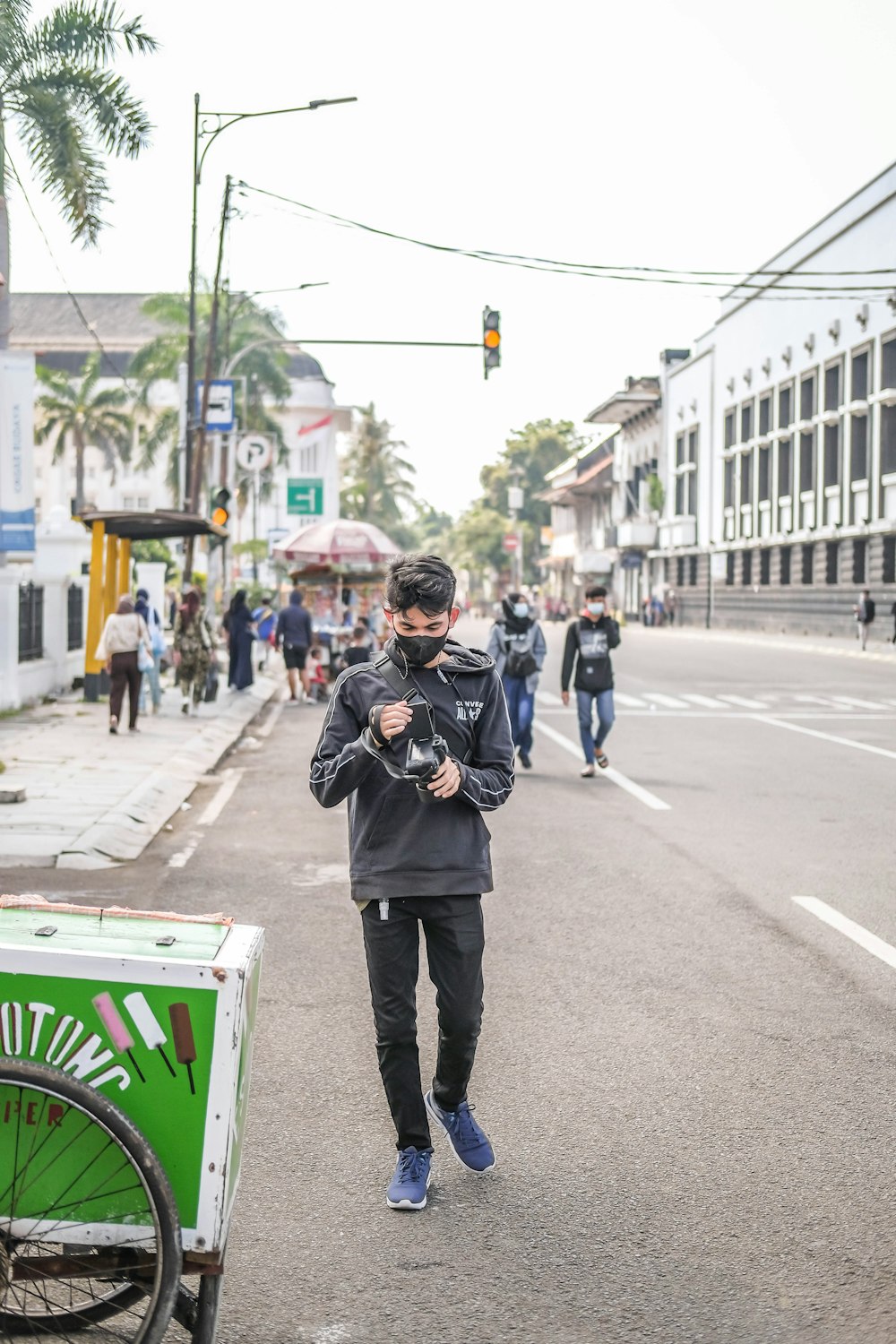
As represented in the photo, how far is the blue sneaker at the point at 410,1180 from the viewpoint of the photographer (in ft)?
14.3

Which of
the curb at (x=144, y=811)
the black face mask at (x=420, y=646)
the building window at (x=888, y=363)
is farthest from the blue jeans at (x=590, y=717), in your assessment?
the building window at (x=888, y=363)

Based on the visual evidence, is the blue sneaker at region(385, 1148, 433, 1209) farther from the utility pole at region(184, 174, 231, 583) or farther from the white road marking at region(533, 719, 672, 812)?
the utility pole at region(184, 174, 231, 583)

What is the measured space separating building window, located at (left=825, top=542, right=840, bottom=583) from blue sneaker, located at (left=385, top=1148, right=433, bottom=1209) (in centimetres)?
5073

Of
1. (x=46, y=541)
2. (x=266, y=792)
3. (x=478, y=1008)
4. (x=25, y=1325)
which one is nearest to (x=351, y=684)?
(x=478, y=1008)

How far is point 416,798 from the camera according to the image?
14.3 feet

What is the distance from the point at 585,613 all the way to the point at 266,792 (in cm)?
332

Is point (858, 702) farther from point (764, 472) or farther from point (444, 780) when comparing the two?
point (764, 472)

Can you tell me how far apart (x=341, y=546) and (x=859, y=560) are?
23.1 metres

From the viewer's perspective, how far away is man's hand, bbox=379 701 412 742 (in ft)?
13.1

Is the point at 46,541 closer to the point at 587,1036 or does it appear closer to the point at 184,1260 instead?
the point at 587,1036

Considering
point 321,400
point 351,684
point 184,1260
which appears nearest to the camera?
point 184,1260

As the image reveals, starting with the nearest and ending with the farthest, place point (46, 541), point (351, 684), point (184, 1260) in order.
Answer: point (184, 1260), point (351, 684), point (46, 541)

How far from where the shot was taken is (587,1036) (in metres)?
6.13

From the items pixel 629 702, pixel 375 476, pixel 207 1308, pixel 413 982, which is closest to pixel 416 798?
pixel 413 982
